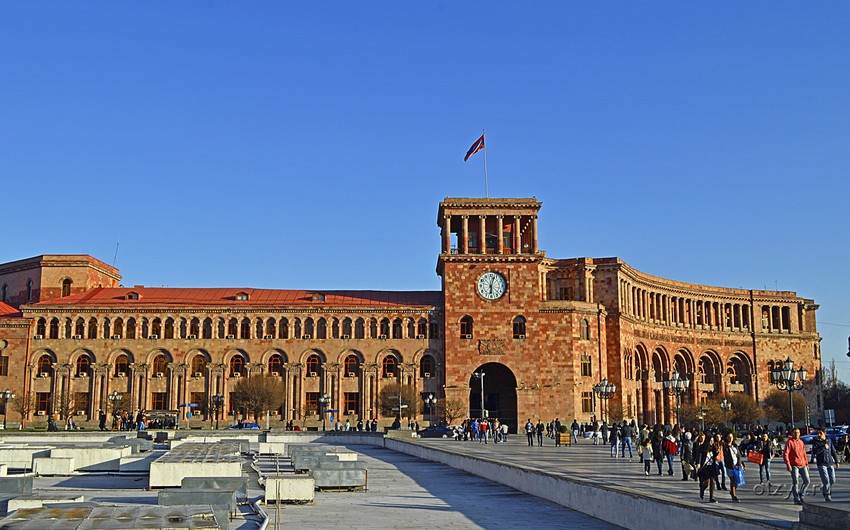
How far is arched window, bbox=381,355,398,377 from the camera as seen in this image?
7724 centimetres

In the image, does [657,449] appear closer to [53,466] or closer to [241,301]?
[53,466]

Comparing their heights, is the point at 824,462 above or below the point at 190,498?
above

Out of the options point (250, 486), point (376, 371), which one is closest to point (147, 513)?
point (250, 486)

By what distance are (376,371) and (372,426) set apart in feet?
27.9

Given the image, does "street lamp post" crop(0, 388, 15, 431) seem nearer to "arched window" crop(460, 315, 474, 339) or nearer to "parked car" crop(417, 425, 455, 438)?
"parked car" crop(417, 425, 455, 438)

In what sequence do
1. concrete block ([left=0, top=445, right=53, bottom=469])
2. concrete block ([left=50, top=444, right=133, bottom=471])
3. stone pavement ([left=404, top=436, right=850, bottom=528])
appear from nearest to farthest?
stone pavement ([left=404, top=436, right=850, bottom=528]) < concrete block ([left=50, top=444, right=133, bottom=471]) < concrete block ([left=0, top=445, right=53, bottom=469])

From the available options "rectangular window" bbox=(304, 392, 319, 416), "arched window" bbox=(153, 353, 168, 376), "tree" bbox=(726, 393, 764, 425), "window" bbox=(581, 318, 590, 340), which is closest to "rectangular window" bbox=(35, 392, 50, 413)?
"arched window" bbox=(153, 353, 168, 376)

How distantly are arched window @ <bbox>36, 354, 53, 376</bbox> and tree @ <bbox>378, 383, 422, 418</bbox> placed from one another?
27.6m

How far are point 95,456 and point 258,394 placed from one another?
42147 millimetres

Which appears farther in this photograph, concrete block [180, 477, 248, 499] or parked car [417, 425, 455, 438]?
parked car [417, 425, 455, 438]

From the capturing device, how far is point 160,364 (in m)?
76.9

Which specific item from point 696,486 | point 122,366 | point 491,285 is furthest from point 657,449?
point 122,366

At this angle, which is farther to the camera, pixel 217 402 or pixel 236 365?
pixel 236 365

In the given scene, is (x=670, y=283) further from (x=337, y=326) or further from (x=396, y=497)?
(x=396, y=497)
